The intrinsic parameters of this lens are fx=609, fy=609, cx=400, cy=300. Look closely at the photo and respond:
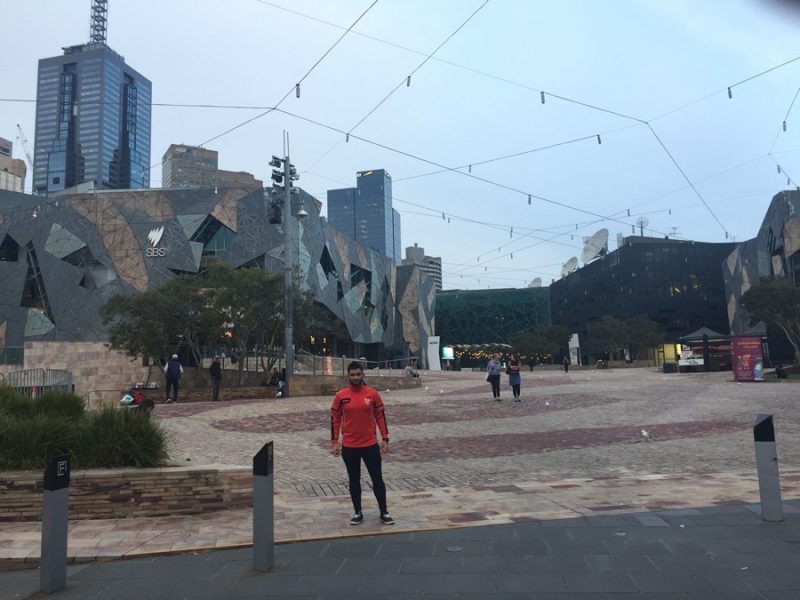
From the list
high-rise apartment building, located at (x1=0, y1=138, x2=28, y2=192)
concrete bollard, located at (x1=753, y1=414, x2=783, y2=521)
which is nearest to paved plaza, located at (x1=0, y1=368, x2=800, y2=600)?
concrete bollard, located at (x1=753, y1=414, x2=783, y2=521)

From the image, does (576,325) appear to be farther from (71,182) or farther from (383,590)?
(71,182)

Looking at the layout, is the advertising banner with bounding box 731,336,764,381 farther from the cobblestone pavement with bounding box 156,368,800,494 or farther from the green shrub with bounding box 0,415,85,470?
the green shrub with bounding box 0,415,85,470

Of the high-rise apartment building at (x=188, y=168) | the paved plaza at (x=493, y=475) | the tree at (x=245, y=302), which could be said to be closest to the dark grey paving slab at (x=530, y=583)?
the paved plaza at (x=493, y=475)

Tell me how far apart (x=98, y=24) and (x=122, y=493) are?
221207 millimetres

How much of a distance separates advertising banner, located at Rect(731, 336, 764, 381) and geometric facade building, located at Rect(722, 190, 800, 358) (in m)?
19.8

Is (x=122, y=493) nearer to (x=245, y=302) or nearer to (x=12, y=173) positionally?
(x=245, y=302)

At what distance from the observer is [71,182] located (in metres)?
168

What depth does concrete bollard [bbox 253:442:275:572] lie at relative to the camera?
15.1ft

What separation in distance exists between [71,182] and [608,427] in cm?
18507

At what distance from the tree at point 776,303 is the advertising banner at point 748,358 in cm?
1161

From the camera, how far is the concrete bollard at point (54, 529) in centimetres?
432

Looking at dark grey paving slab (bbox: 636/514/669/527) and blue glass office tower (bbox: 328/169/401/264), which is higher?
blue glass office tower (bbox: 328/169/401/264)

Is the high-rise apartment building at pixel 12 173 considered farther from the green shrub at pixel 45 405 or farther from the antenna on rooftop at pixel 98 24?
the green shrub at pixel 45 405

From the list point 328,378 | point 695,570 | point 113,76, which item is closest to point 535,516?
A: point 695,570
